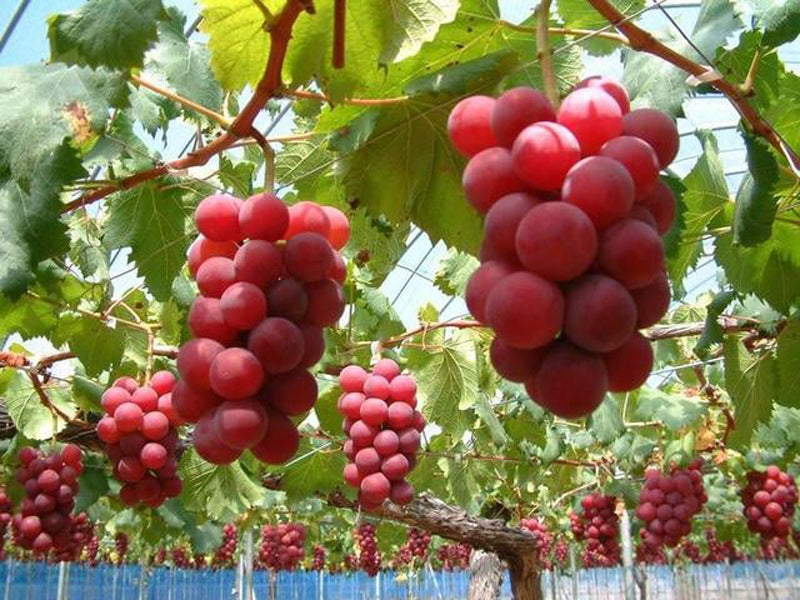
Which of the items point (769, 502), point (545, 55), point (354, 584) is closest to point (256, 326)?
point (545, 55)

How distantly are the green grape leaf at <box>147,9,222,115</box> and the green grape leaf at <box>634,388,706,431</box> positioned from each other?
12.2 ft

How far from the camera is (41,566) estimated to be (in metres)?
15.4

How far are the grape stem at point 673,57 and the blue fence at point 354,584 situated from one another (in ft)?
33.6

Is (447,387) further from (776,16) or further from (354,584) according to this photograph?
(354,584)

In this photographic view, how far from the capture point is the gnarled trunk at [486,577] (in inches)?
277

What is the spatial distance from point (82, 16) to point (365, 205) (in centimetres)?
51

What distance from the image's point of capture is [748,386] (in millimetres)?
2719

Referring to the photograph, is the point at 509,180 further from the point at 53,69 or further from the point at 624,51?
the point at 624,51

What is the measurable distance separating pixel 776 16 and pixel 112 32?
1.03 m

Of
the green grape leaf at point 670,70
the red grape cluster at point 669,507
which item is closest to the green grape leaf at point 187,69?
the green grape leaf at point 670,70

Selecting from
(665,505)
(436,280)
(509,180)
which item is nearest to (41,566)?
(665,505)

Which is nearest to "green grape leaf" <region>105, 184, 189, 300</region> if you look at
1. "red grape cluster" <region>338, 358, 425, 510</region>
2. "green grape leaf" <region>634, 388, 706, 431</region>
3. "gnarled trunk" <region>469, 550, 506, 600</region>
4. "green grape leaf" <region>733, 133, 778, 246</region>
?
"red grape cluster" <region>338, 358, 425, 510</region>

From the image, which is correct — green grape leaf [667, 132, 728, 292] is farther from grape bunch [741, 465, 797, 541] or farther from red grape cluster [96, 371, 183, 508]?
grape bunch [741, 465, 797, 541]

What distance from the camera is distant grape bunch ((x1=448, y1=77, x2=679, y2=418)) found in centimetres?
70
